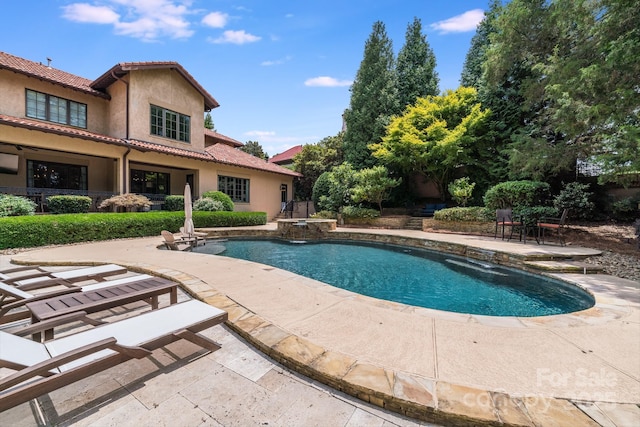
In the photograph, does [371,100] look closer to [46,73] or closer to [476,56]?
[476,56]

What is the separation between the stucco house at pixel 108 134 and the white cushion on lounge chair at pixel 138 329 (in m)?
12.1

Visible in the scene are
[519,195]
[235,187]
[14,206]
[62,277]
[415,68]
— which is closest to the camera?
[62,277]

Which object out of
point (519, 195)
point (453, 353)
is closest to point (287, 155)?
point (519, 195)

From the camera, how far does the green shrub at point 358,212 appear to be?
1562 centimetres

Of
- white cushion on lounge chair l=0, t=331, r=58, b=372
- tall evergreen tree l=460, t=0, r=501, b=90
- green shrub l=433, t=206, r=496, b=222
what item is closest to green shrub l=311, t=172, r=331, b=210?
green shrub l=433, t=206, r=496, b=222

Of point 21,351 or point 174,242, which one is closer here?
point 21,351

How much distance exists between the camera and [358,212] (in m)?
15.8

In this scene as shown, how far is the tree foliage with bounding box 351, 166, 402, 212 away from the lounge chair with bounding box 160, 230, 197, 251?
9312 millimetres

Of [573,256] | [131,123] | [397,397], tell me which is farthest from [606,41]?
[131,123]

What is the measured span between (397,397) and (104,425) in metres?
1.92

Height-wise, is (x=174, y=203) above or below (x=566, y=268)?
above

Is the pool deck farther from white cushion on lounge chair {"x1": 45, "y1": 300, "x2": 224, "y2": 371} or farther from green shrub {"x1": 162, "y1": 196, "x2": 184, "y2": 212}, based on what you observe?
green shrub {"x1": 162, "y1": 196, "x2": 184, "y2": 212}

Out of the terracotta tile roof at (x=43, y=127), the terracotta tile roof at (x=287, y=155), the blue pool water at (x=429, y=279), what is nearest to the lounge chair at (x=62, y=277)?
the blue pool water at (x=429, y=279)

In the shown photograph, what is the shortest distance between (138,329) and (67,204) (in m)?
11.5
